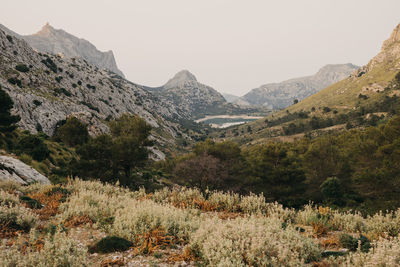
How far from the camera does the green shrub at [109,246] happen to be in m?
6.23

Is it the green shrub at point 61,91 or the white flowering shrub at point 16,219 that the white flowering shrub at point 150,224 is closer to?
the white flowering shrub at point 16,219

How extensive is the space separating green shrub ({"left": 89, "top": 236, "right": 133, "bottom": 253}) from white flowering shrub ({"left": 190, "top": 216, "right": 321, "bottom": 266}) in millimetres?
2161

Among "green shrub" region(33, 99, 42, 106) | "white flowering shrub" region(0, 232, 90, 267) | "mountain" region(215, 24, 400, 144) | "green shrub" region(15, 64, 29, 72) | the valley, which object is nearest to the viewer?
"white flowering shrub" region(0, 232, 90, 267)

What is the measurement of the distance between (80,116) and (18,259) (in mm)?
82983

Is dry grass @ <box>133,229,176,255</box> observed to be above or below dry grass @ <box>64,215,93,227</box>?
above

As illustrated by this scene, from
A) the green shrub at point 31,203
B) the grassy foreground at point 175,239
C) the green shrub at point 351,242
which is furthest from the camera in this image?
the green shrub at point 31,203

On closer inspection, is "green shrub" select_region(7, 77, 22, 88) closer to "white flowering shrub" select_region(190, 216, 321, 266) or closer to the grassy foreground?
the grassy foreground

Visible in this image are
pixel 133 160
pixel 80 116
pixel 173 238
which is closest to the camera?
pixel 173 238

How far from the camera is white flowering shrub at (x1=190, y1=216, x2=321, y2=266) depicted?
4.99 metres

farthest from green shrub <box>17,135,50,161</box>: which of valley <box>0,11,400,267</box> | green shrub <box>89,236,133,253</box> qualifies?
green shrub <box>89,236,133,253</box>

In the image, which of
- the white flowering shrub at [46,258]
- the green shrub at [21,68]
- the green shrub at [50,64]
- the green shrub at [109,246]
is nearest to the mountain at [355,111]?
the green shrub at [50,64]

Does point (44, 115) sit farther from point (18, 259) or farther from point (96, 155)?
point (18, 259)

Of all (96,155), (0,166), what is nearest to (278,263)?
(0,166)

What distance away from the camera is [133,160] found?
3581cm
